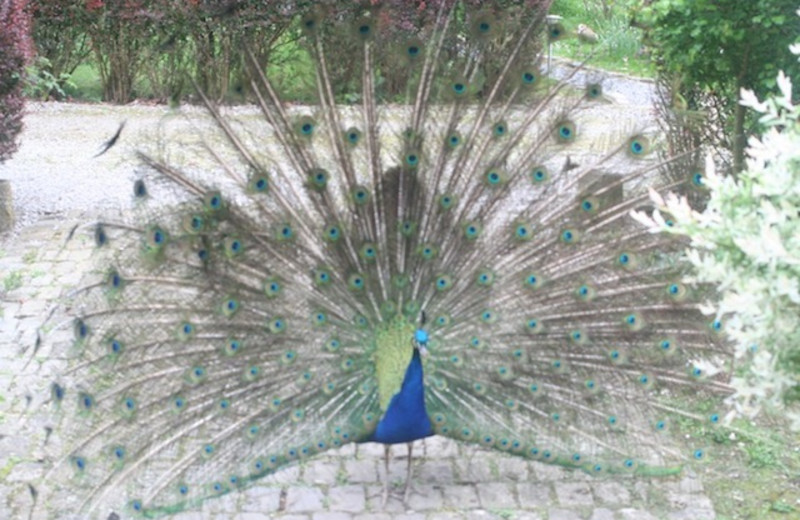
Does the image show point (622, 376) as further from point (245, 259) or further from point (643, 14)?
point (643, 14)

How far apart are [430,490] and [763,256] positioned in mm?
2581

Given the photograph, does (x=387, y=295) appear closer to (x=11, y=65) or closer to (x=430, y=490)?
(x=430, y=490)

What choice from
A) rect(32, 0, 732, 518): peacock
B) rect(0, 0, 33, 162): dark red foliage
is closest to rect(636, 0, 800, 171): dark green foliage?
rect(32, 0, 732, 518): peacock

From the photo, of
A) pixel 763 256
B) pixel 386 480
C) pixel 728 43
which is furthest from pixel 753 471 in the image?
pixel 763 256

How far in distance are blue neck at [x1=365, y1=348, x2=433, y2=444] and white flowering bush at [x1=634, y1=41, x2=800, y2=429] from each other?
1.63m

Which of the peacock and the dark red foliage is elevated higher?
the dark red foliage

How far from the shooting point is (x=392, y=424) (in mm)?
4613

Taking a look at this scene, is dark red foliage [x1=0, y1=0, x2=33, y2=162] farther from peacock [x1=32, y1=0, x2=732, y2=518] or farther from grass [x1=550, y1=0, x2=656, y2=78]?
grass [x1=550, y1=0, x2=656, y2=78]

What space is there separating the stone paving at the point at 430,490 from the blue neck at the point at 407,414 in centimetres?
41

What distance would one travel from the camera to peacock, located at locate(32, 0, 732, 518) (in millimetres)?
4613


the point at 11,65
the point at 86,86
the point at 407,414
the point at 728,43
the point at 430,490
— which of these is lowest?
the point at 430,490

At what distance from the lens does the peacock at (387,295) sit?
15.1ft

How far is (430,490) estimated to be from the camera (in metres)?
5.09

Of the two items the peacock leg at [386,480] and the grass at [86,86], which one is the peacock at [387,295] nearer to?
the peacock leg at [386,480]
